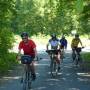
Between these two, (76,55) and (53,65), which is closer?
(53,65)

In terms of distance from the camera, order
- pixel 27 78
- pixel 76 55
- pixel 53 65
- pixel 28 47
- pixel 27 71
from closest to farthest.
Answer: pixel 28 47
pixel 27 71
pixel 27 78
pixel 53 65
pixel 76 55

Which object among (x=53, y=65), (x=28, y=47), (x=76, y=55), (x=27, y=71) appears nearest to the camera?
(x=28, y=47)

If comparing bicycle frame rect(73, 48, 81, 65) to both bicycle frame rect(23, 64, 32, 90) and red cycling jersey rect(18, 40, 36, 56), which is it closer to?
bicycle frame rect(23, 64, 32, 90)

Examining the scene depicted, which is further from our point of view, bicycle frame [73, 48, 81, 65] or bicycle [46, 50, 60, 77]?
bicycle frame [73, 48, 81, 65]

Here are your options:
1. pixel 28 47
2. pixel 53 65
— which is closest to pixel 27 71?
pixel 28 47

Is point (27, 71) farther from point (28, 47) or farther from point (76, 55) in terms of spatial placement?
point (76, 55)

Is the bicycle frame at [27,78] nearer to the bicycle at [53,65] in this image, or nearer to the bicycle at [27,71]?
the bicycle at [27,71]

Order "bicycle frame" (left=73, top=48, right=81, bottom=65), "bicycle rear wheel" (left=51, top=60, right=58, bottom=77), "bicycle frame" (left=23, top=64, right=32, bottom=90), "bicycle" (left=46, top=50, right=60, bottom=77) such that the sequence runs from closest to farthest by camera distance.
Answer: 1. "bicycle frame" (left=23, top=64, right=32, bottom=90)
2. "bicycle" (left=46, top=50, right=60, bottom=77)
3. "bicycle rear wheel" (left=51, top=60, right=58, bottom=77)
4. "bicycle frame" (left=73, top=48, right=81, bottom=65)

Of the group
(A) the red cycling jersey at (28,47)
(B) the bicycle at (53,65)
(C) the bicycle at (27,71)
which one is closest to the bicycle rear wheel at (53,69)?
(B) the bicycle at (53,65)

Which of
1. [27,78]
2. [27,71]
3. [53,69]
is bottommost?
[27,78]

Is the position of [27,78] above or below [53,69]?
below

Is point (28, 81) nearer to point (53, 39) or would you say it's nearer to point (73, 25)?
point (53, 39)

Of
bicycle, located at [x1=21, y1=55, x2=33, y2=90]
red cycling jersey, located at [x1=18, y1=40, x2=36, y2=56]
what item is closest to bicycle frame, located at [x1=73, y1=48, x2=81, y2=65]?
bicycle, located at [x1=21, y1=55, x2=33, y2=90]

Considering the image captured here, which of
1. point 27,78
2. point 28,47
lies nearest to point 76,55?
point 27,78
